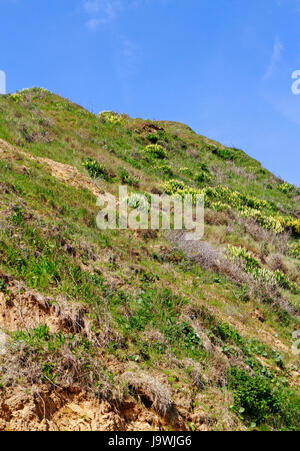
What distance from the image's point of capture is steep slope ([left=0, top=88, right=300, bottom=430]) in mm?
3711

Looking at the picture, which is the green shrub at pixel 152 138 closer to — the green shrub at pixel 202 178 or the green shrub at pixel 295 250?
the green shrub at pixel 202 178

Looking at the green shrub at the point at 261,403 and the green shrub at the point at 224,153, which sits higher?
the green shrub at the point at 224,153

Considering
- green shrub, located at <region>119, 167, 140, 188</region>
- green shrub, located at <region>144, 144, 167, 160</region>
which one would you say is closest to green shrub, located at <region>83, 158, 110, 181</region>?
green shrub, located at <region>119, 167, 140, 188</region>

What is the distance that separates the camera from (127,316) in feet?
17.3

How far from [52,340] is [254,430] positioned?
9.51 feet

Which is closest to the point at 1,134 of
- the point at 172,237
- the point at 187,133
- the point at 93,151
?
the point at 93,151

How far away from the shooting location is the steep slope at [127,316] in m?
3.71

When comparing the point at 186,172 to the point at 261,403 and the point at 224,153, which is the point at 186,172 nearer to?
the point at 224,153

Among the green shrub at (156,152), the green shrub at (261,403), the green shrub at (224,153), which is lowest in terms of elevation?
the green shrub at (261,403)

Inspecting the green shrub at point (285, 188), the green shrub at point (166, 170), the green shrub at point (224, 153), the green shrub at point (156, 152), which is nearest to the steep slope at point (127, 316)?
the green shrub at point (166, 170)

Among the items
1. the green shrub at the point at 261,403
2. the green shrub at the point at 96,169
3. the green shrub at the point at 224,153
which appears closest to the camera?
the green shrub at the point at 261,403

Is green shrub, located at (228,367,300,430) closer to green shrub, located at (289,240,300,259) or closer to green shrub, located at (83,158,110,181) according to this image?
green shrub, located at (289,240,300,259)

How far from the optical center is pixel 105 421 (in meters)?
3.52

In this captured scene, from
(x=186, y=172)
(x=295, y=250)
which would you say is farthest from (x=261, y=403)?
(x=186, y=172)
